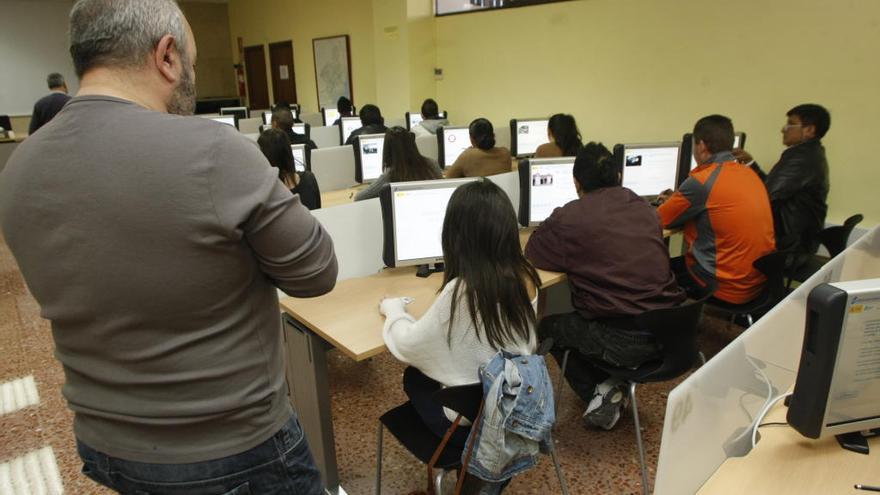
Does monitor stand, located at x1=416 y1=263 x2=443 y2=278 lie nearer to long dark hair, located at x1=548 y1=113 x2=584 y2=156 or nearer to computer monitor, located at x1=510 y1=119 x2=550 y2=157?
long dark hair, located at x1=548 y1=113 x2=584 y2=156

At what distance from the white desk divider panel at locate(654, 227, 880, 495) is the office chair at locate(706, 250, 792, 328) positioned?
100 cm

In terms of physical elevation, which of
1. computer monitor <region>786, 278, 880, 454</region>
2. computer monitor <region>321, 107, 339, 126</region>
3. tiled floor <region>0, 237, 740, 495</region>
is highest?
computer monitor <region>321, 107, 339, 126</region>

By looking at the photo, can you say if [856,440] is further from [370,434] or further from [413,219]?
[370,434]

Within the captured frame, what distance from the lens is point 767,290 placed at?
97.5 inches

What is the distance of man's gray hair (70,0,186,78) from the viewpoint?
2.56 feet

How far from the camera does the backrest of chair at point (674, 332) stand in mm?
1795

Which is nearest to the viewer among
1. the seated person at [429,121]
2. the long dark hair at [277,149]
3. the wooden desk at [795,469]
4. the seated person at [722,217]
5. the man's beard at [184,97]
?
the man's beard at [184,97]

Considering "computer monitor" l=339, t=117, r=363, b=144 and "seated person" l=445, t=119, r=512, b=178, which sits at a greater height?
"computer monitor" l=339, t=117, r=363, b=144

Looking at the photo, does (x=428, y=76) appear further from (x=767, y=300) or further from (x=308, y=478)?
(x=308, y=478)

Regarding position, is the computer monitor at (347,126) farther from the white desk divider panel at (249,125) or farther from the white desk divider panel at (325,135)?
the white desk divider panel at (249,125)

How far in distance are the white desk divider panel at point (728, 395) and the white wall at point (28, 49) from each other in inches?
415

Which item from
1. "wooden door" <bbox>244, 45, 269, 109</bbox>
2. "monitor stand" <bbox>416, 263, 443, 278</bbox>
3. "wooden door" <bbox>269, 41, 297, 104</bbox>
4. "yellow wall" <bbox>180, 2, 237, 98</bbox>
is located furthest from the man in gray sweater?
"yellow wall" <bbox>180, 2, 237, 98</bbox>

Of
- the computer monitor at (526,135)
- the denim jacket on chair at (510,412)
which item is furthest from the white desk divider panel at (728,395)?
the computer monitor at (526,135)

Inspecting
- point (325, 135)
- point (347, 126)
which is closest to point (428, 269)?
point (347, 126)
